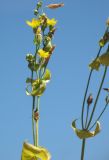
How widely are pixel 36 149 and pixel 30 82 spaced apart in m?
0.38

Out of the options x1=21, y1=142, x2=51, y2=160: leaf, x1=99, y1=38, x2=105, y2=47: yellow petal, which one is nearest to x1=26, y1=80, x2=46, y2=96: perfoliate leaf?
x1=21, y1=142, x2=51, y2=160: leaf

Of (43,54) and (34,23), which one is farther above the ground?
(34,23)

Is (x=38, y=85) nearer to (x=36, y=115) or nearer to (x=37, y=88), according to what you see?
(x=37, y=88)

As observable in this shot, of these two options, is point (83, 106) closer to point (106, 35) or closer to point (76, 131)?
point (76, 131)

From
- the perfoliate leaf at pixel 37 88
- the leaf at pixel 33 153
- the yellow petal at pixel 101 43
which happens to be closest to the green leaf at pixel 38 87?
the perfoliate leaf at pixel 37 88

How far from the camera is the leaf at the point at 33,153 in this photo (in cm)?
130

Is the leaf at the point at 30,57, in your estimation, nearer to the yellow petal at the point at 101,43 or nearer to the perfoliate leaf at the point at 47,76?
the perfoliate leaf at the point at 47,76

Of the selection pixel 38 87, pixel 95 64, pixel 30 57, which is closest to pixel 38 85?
pixel 38 87

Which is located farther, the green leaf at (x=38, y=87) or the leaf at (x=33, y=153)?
the green leaf at (x=38, y=87)

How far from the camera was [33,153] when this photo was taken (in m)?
1.32

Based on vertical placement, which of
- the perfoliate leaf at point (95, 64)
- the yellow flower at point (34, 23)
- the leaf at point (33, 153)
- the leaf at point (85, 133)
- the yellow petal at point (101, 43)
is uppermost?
the yellow flower at point (34, 23)

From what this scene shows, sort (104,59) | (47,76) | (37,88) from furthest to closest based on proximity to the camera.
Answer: (47,76)
(37,88)
(104,59)

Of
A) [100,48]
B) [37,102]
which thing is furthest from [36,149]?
[100,48]

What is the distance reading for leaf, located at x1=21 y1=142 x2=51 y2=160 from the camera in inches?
51.1
